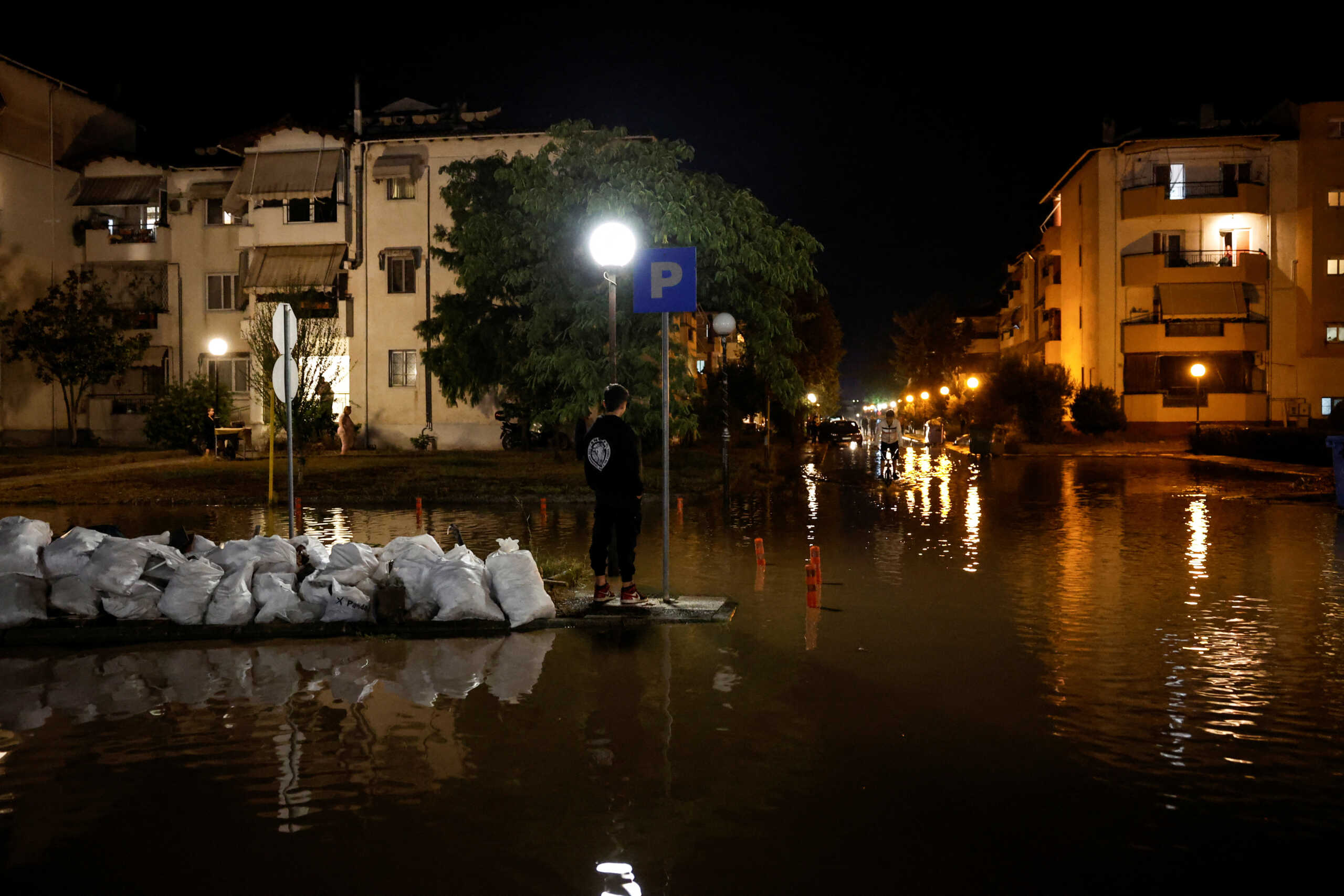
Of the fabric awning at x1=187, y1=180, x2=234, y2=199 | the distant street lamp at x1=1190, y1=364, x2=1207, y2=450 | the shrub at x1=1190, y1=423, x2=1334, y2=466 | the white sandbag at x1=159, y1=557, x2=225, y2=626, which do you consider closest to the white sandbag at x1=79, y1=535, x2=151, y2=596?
the white sandbag at x1=159, y1=557, x2=225, y2=626

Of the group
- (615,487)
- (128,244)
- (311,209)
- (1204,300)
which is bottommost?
(615,487)

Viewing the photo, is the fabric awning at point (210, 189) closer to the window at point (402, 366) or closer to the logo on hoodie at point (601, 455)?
the window at point (402, 366)

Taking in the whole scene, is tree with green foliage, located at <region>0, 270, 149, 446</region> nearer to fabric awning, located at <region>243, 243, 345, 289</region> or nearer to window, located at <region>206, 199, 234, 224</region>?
window, located at <region>206, 199, 234, 224</region>

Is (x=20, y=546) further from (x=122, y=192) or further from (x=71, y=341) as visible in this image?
(x=122, y=192)

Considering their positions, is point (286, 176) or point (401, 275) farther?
point (401, 275)

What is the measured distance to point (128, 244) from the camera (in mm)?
46719

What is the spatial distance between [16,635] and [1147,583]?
10507 mm

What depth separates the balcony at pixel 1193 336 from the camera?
1999 inches

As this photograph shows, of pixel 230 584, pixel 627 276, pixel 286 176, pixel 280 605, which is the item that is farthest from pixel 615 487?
pixel 286 176

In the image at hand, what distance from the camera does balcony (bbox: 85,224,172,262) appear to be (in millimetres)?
46688

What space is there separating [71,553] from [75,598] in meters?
0.46

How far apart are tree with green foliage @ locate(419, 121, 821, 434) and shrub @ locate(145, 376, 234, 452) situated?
12.9 meters

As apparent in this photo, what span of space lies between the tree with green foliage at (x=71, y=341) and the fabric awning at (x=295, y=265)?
5.61m

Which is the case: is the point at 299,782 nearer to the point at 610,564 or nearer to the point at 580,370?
the point at 610,564
